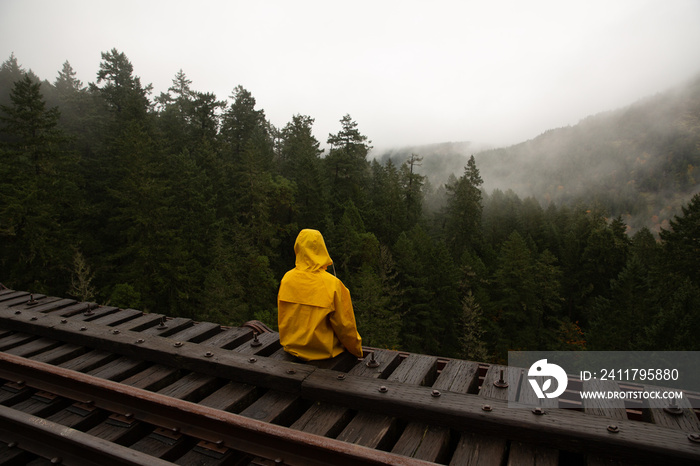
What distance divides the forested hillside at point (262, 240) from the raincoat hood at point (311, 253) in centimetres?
2260

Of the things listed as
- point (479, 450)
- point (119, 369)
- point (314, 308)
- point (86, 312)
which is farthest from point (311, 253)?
point (86, 312)

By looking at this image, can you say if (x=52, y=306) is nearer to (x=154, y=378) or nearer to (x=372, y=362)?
(x=154, y=378)

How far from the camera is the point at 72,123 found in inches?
1825

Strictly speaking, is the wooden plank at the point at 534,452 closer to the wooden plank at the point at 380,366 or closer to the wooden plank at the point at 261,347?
the wooden plank at the point at 380,366

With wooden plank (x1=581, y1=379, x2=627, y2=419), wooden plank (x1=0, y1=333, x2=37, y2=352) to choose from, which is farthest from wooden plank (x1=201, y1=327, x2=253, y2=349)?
wooden plank (x1=581, y1=379, x2=627, y2=419)

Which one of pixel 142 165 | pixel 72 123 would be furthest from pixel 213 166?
pixel 72 123

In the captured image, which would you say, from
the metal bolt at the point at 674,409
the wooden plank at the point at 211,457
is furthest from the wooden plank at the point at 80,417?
the metal bolt at the point at 674,409

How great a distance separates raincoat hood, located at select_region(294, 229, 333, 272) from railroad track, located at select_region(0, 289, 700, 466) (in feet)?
3.31

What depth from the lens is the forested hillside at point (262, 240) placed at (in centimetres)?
2808

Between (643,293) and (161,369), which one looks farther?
(643,293)

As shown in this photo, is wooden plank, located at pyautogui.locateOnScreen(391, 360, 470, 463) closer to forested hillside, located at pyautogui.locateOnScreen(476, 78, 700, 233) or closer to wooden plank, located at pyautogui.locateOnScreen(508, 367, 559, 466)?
wooden plank, located at pyautogui.locateOnScreen(508, 367, 559, 466)

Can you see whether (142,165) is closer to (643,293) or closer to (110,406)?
(110,406)

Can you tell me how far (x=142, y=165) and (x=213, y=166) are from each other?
28.9 ft

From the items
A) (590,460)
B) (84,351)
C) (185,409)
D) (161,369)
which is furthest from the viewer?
(84,351)
